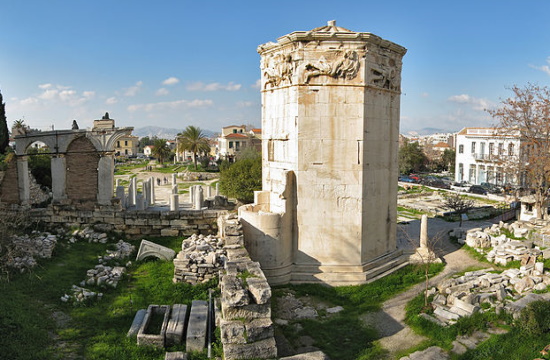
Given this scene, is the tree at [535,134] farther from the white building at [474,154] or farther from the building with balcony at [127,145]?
the building with balcony at [127,145]

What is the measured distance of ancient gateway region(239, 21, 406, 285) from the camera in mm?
11000

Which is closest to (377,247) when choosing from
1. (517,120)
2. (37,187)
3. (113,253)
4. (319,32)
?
(319,32)

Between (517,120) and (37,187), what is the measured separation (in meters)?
25.5

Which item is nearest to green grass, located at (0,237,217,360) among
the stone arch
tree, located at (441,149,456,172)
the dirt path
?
the dirt path

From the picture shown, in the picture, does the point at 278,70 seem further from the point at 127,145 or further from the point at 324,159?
the point at 127,145

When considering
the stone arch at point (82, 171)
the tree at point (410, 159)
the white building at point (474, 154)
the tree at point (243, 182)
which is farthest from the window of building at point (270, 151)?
the tree at point (410, 159)

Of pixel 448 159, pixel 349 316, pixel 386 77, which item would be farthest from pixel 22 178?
pixel 448 159

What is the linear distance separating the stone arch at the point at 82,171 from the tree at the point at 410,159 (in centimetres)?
4277

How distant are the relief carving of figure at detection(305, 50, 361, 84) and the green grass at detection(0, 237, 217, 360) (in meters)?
6.01

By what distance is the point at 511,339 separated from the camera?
289 inches

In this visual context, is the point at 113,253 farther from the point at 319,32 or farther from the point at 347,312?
the point at 319,32

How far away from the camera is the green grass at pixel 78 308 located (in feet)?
22.1

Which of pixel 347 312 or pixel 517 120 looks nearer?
pixel 347 312

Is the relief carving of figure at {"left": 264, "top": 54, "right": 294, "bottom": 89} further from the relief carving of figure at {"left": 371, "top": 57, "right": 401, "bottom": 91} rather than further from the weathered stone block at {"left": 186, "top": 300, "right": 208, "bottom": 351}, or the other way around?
the weathered stone block at {"left": 186, "top": 300, "right": 208, "bottom": 351}
